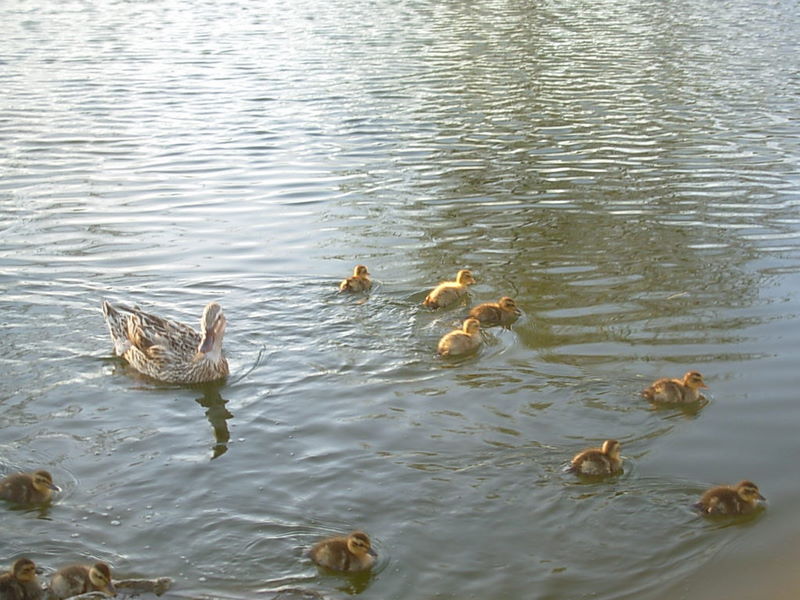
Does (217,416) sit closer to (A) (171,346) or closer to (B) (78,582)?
(A) (171,346)

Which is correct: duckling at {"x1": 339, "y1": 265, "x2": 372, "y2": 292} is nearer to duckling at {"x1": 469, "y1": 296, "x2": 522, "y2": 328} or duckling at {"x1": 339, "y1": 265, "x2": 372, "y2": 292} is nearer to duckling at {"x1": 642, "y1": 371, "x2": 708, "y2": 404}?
duckling at {"x1": 469, "y1": 296, "x2": 522, "y2": 328}

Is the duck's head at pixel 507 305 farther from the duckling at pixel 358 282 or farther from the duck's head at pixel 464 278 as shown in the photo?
the duckling at pixel 358 282

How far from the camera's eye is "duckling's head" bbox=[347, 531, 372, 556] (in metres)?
5.88

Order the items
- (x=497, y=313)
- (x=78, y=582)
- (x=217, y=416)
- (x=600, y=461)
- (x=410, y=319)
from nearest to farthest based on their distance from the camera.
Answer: (x=78, y=582) < (x=600, y=461) < (x=217, y=416) < (x=497, y=313) < (x=410, y=319)

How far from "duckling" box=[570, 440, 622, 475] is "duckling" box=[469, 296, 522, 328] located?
2.42 m

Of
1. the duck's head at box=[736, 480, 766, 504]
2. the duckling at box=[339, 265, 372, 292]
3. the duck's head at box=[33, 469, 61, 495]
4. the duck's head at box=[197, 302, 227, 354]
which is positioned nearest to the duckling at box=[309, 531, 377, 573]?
the duck's head at box=[33, 469, 61, 495]

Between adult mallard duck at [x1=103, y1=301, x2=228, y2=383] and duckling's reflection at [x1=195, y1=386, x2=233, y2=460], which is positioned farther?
adult mallard duck at [x1=103, y1=301, x2=228, y2=383]

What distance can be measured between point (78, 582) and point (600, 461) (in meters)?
3.07

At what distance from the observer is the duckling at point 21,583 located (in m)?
5.54

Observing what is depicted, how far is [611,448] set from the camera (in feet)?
22.3

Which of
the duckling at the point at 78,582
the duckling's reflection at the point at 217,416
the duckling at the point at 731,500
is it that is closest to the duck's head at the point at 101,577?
the duckling at the point at 78,582

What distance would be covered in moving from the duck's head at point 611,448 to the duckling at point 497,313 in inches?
95.4

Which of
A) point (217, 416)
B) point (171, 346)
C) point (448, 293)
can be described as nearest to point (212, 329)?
point (171, 346)

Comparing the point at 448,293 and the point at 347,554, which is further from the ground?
the point at 347,554
